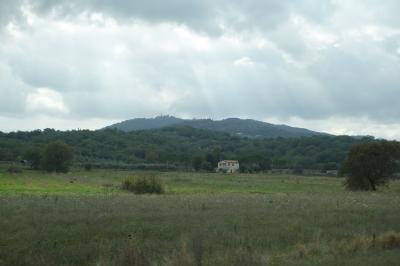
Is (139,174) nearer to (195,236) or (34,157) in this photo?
(195,236)

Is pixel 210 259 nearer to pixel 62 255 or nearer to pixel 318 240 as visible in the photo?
pixel 62 255

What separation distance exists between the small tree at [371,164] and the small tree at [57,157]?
75895 millimetres

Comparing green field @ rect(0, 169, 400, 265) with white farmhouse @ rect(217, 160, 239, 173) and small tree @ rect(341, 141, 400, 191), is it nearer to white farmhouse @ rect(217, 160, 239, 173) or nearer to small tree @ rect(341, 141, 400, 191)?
small tree @ rect(341, 141, 400, 191)

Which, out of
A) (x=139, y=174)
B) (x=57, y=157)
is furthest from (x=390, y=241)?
(x=57, y=157)

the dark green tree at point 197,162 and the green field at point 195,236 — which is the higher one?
the dark green tree at point 197,162

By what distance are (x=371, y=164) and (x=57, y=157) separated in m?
80.6

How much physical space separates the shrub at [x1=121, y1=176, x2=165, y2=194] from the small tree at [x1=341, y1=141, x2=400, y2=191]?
975 inches

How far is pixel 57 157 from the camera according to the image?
419 feet

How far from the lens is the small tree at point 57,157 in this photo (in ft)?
417

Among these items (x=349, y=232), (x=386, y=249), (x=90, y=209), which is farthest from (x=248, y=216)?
(x=386, y=249)

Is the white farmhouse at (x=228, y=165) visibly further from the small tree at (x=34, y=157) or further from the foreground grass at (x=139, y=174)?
the foreground grass at (x=139, y=174)

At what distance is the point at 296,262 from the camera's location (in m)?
13.1

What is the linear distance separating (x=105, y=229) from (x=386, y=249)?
31.0 feet

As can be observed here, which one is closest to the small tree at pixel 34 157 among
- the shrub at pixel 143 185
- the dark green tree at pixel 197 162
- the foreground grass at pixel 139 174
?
the dark green tree at pixel 197 162
